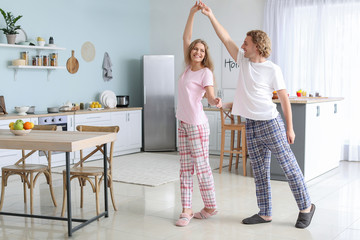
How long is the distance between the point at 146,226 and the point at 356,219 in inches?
71.2

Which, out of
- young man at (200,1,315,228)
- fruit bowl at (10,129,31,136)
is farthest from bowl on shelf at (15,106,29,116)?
young man at (200,1,315,228)

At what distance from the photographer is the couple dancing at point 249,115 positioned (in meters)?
3.81

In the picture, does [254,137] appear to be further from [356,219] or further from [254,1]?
[254,1]

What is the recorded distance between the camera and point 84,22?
7.86 m

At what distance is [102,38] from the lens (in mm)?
8203

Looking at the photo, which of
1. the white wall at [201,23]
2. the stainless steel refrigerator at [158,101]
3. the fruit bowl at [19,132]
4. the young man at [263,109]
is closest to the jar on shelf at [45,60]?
the stainless steel refrigerator at [158,101]

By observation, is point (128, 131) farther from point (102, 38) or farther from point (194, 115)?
point (194, 115)

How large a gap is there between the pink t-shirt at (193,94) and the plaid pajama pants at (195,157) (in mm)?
68

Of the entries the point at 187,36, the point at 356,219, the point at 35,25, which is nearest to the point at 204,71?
the point at 187,36

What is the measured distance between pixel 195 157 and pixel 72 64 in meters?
4.26

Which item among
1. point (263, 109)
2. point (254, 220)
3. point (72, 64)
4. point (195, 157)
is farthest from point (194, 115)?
point (72, 64)

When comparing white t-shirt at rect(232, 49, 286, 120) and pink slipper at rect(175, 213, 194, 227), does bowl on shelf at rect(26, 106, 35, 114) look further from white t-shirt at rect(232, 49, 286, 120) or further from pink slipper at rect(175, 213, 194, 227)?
white t-shirt at rect(232, 49, 286, 120)

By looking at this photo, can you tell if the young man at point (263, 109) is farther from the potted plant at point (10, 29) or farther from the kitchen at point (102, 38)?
the kitchen at point (102, 38)

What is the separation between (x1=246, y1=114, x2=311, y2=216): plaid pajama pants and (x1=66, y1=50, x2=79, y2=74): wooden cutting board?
439cm
